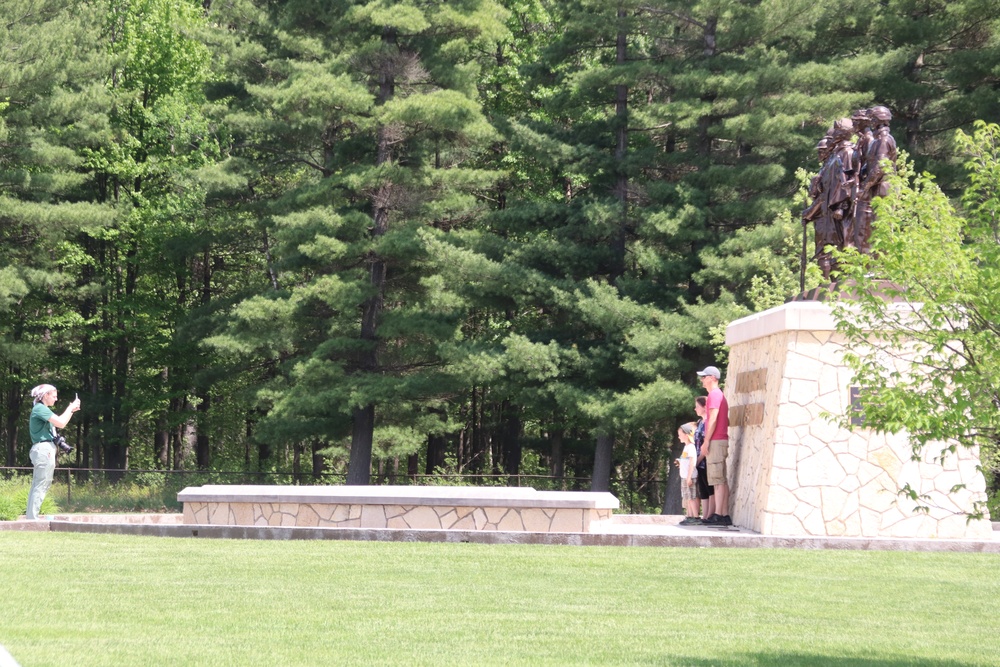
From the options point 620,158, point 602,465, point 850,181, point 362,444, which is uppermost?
point 620,158

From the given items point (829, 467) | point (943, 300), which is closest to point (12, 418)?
point (829, 467)

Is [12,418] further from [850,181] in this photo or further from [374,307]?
[850,181]

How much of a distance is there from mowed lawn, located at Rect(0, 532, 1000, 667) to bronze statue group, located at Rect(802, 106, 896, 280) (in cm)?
411

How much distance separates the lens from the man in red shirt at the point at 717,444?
56.1 feet

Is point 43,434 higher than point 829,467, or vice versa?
point 829,467

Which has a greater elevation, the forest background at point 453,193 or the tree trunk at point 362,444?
the forest background at point 453,193

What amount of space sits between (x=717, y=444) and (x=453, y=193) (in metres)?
17.4

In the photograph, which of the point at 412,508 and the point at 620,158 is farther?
the point at 620,158

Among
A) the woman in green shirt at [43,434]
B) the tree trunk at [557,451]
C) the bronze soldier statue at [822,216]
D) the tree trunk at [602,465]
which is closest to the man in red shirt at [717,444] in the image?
the bronze soldier statue at [822,216]

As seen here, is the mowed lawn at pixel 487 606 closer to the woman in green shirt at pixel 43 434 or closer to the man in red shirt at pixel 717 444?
the woman in green shirt at pixel 43 434

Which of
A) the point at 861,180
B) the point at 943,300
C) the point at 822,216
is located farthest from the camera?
the point at 822,216

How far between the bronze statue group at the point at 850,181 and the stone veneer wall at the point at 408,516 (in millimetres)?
4225

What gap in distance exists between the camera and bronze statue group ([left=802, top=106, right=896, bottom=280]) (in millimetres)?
16188

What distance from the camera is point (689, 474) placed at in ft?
59.2
